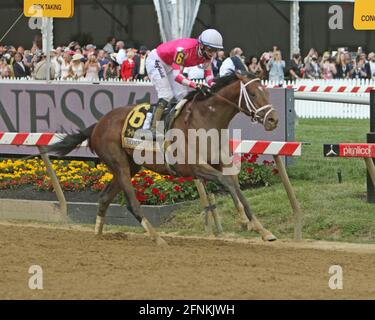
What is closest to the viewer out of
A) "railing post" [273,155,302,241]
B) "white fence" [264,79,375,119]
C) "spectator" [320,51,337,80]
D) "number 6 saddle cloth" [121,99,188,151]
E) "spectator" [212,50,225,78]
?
"number 6 saddle cloth" [121,99,188,151]

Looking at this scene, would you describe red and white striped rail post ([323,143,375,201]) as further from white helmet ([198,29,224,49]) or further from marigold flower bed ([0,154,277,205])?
marigold flower bed ([0,154,277,205])

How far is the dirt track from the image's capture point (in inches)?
329

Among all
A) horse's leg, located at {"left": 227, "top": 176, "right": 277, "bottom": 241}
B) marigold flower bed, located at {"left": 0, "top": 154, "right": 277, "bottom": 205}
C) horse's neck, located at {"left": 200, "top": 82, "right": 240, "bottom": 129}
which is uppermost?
horse's neck, located at {"left": 200, "top": 82, "right": 240, "bottom": 129}

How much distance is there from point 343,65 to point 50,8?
1282 cm

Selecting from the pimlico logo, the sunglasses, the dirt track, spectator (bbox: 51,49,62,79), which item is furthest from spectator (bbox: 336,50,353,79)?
the sunglasses

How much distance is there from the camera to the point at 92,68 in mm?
26031

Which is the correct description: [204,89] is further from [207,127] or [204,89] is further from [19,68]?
[19,68]

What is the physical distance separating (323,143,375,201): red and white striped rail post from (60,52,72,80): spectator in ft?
48.8

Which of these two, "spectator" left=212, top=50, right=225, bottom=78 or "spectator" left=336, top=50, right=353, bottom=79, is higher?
"spectator" left=212, top=50, right=225, bottom=78

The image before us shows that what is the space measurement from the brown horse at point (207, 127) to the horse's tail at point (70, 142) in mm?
309

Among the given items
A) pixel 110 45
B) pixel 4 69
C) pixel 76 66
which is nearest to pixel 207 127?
pixel 76 66

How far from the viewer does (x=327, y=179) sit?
14.8 m

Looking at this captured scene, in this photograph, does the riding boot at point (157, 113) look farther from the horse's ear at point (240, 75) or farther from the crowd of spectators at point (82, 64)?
the crowd of spectators at point (82, 64)
